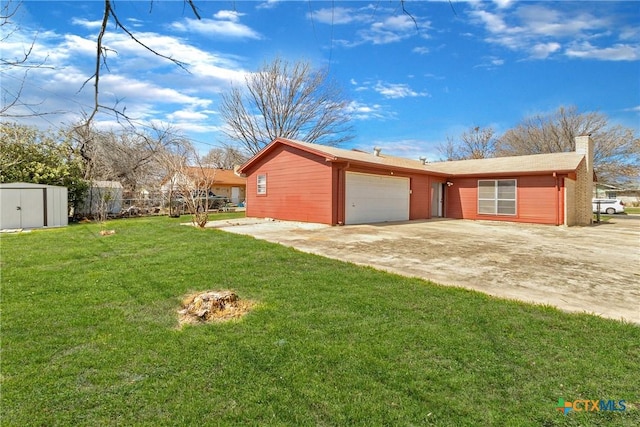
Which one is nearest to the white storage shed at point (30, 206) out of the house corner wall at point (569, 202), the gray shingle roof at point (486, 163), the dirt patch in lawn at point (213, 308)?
the gray shingle roof at point (486, 163)

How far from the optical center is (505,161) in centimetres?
1680

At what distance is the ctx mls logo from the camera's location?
2.13 meters

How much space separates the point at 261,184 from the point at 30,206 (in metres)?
9.07

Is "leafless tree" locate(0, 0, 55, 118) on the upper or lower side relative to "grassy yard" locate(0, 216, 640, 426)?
upper

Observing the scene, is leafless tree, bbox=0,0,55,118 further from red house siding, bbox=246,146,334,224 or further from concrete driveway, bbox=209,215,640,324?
red house siding, bbox=246,146,334,224

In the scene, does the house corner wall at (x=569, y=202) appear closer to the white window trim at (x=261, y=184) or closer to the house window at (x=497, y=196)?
the house window at (x=497, y=196)

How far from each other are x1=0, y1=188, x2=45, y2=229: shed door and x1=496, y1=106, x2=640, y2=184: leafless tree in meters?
35.8

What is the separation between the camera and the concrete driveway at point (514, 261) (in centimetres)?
430

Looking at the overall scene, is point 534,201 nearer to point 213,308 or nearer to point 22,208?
point 213,308

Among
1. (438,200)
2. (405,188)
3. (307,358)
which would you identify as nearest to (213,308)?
(307,358)

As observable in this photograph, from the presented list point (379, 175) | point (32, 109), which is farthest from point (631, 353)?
point (379, 175)

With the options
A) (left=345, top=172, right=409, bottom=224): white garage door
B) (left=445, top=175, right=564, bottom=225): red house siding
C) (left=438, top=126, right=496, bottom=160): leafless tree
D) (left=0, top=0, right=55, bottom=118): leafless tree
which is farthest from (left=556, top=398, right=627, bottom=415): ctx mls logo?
(left=438, top=126, right=496, bottom=160): leafless tree

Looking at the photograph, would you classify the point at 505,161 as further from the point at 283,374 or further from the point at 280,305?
the point at 283,374

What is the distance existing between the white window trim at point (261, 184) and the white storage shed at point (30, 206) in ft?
26.8
